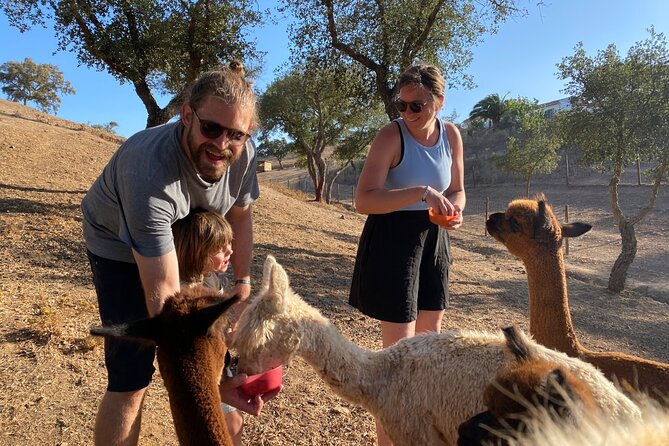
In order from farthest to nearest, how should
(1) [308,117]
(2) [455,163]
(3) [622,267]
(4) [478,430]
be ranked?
(1) [308,117]
(3) [622,267]
(2) [455,163]
(4) [478,430]

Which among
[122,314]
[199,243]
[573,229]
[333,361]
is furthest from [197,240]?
[573,229]

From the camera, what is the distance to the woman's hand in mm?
2055

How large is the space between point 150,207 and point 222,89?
22.2 inches

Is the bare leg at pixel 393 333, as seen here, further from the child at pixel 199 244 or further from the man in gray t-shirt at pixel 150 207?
the child at pixel 199 244

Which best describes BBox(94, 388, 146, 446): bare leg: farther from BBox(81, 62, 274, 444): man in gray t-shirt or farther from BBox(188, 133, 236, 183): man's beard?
BBox(188, 133, 236, 183): man's beard

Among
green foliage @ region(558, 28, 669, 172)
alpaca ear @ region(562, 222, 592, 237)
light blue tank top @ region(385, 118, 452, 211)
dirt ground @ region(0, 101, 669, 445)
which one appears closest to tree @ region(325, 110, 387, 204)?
dirt ground @ region(0, 101, 669, 445)

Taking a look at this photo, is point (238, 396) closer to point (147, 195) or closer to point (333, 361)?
point (333, 361)

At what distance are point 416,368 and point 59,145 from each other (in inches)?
627

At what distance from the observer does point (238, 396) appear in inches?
83.0

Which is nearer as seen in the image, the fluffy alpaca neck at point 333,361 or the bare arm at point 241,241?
the fluffy alpaca neck at point 333,361

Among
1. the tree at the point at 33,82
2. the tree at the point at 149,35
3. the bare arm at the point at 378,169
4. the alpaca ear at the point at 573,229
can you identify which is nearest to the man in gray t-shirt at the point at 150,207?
the bare arm at the point at 378,169

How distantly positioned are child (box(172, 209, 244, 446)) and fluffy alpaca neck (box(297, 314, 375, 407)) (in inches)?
18.8

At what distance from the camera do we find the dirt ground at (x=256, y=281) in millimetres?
3367

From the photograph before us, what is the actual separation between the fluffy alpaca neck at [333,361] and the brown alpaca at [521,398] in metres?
0.84
